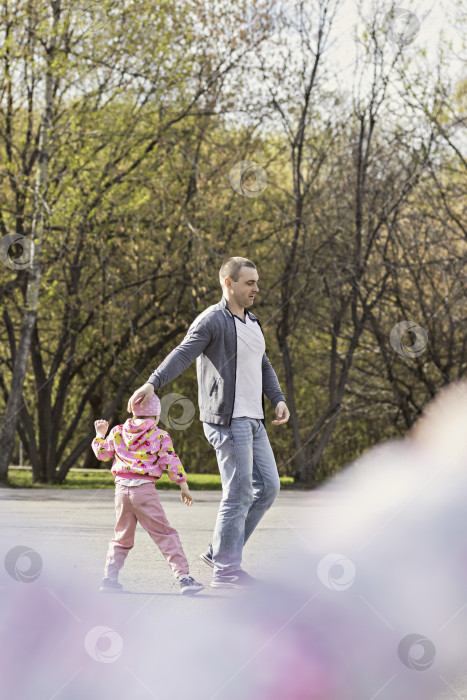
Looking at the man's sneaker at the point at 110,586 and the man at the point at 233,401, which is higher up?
the man at the point at 233,401

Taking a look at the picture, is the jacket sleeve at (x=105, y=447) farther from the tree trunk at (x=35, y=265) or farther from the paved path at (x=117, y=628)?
the tree trunk at (x=35, y=265)

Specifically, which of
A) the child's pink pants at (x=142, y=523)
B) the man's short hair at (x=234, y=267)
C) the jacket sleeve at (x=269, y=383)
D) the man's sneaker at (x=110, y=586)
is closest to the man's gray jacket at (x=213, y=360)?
the man's short hair at (x=234, y=267)

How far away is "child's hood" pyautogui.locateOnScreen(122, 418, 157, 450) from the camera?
4395mm

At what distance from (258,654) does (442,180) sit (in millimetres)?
16209

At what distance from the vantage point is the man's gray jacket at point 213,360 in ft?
14.7

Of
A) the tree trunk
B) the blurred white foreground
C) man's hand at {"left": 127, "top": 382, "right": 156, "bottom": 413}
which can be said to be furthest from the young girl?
the tree trunk

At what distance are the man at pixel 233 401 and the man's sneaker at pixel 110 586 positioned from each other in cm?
50

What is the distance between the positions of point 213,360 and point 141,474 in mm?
636

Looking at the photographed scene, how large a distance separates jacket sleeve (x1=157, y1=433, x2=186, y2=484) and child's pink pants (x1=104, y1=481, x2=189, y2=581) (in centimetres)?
13

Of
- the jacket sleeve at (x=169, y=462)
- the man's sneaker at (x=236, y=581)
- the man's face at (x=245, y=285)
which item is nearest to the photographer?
the man's sneaker at (x=236, y=581)

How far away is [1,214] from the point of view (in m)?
16.2

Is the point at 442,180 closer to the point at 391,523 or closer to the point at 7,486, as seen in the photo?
the point at 7,486

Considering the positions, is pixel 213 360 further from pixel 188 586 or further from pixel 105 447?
pixel 188 586

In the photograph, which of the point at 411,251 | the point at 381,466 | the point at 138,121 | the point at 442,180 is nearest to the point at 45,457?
the point at 138,121
